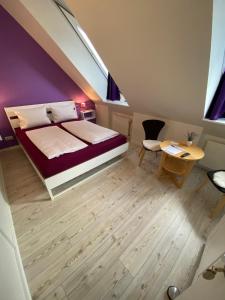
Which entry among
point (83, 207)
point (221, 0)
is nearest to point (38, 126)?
point (83, 207)

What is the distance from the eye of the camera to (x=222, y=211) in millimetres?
1772

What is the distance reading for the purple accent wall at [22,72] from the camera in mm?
2441

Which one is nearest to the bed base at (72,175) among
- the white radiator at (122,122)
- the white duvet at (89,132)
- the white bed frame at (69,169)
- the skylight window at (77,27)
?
the white bed frame at (69,169)

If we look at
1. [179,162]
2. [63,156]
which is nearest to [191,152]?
[179,162]

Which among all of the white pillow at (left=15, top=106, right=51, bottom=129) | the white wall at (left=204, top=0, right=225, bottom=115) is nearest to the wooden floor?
the white pillow at (left=15, top=106, right=51, bottom=129)

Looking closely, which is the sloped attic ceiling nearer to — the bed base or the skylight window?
the skylight window

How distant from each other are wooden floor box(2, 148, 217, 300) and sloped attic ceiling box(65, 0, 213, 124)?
1.36 metres

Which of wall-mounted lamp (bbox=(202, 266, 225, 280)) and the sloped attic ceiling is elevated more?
the sloped attic ceiling

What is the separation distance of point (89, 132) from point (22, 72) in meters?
1.81

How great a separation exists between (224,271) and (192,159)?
4.86ft

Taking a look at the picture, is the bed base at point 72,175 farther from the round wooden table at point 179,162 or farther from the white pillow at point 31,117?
the white pillow at point 31,117

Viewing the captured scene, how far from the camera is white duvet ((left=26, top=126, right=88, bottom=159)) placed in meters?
1.94

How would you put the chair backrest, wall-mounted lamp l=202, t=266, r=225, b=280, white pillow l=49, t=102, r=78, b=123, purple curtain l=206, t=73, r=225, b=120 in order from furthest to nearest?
white pillow l=49, t=102, r=78, b=123, the chair backrest, purple curtain l=206, t=73, r=225, b=120, wall-mounted lamp l=202, t=266, r=225, b=280

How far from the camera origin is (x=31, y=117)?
276 centimetres
